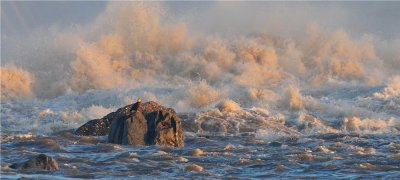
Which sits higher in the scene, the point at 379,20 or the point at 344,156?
the point at 379,20

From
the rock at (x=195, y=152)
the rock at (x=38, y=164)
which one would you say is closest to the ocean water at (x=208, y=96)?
the rock at (x=195, y=152)

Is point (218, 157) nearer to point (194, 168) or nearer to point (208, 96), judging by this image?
point (194, 168)

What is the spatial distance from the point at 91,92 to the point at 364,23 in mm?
19362

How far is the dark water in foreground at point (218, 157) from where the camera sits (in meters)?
9.99

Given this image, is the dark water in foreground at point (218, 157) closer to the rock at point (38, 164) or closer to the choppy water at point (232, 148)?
the choppy water at point (232, 148)

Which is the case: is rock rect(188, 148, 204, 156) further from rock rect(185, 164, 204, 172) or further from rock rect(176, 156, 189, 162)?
rock rect(185, 164, 204, 172)

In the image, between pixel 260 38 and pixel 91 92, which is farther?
pixel 260 38

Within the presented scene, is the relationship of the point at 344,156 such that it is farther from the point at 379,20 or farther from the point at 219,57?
the point at 379,20

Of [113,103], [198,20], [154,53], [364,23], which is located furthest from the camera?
[364,23]

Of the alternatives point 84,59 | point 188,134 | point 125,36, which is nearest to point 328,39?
point 125,36

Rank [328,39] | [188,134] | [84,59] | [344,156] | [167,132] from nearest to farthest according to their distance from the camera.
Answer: [344,156], [167,132], [188,134], [84,59], [328,39]

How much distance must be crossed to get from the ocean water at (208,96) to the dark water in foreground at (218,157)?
0.08 feet

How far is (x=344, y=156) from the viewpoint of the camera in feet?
38.2

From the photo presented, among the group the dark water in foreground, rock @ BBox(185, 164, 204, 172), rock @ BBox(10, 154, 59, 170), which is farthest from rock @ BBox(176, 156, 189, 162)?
rock @ BBox(10, 154, 59, 170)
